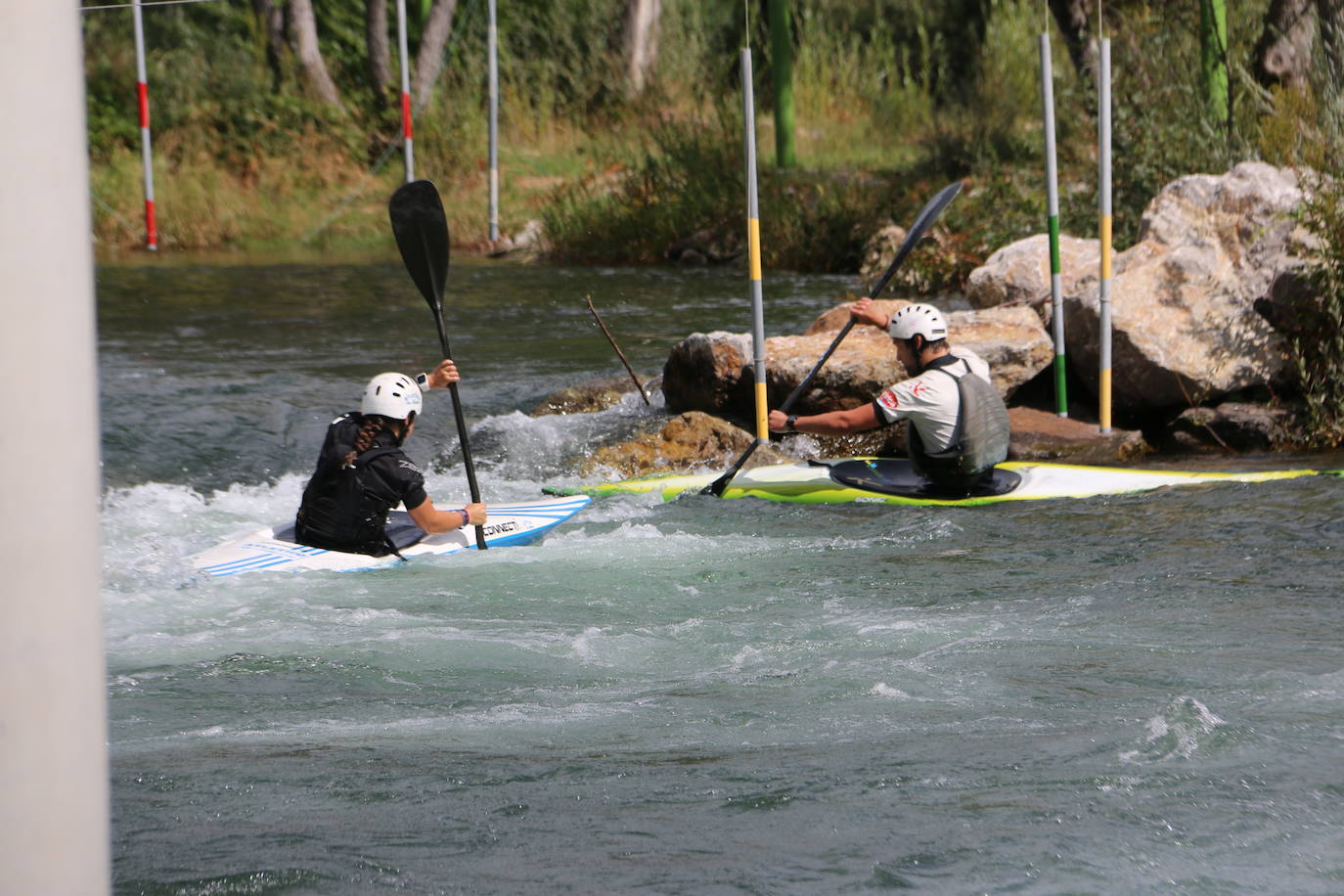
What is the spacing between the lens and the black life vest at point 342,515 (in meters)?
5.54

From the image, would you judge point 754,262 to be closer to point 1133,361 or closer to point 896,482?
point 896,482

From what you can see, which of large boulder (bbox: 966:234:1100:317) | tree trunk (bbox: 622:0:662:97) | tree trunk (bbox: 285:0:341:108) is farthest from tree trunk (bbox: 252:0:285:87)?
large boulder (bbox: 966:234:1100:317)

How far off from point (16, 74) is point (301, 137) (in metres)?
20.6

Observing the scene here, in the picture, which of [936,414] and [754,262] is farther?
[754,262]

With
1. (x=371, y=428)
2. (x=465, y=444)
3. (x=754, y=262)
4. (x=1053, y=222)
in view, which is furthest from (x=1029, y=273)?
(x=371, y=428)

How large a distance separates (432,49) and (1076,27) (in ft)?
35.2

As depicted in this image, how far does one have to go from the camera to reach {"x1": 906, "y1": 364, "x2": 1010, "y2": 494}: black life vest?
6.31 meters

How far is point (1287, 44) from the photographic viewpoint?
438 inches

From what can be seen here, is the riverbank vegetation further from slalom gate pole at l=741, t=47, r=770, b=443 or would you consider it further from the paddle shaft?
the paddle shaft

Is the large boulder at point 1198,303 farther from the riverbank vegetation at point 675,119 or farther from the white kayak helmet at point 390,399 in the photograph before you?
the white kayak helmet at point 390,399

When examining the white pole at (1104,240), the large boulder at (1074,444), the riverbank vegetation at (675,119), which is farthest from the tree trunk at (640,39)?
the large boulder at (1074,444)

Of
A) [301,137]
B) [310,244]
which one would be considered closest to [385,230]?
[310,244]

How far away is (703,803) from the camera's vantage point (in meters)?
3.04

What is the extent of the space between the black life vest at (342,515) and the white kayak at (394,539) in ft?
0.14
